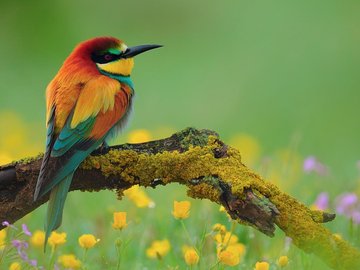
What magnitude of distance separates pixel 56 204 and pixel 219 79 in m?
6.45

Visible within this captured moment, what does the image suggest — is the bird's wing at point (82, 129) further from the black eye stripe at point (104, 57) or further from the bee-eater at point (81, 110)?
the black eye stripe at point (104, 57)

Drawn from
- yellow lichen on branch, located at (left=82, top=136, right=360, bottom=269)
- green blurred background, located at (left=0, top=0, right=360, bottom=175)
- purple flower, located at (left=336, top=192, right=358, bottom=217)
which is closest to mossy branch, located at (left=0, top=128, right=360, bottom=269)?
yellow lichen on branch, located at (left=82, top=136, right=360, bottom=269)

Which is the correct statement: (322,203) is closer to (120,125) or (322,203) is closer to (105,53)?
(120,125)

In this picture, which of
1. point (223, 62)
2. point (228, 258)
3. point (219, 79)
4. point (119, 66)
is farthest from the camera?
point (223, 62)

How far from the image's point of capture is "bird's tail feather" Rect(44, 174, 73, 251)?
10.8ft

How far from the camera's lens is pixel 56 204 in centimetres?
332

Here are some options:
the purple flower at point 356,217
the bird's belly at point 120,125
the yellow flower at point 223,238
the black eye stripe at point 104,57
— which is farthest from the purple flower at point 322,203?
the black eye stripe at point 104,57

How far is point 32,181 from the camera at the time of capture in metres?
3.34

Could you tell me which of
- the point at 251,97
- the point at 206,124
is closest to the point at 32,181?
the point at 206,124

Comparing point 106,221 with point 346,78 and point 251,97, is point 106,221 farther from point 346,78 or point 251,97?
point 346,78

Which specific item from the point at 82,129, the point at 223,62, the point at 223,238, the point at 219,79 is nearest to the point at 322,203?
the point at 223,238

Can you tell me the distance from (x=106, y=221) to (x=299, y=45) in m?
6.34

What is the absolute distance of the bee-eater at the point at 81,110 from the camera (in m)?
3.30

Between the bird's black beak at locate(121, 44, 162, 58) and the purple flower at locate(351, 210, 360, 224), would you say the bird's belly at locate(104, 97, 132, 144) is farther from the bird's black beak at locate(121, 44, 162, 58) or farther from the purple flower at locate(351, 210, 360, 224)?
the purple flower at locate(351, 210, 360, 224)
